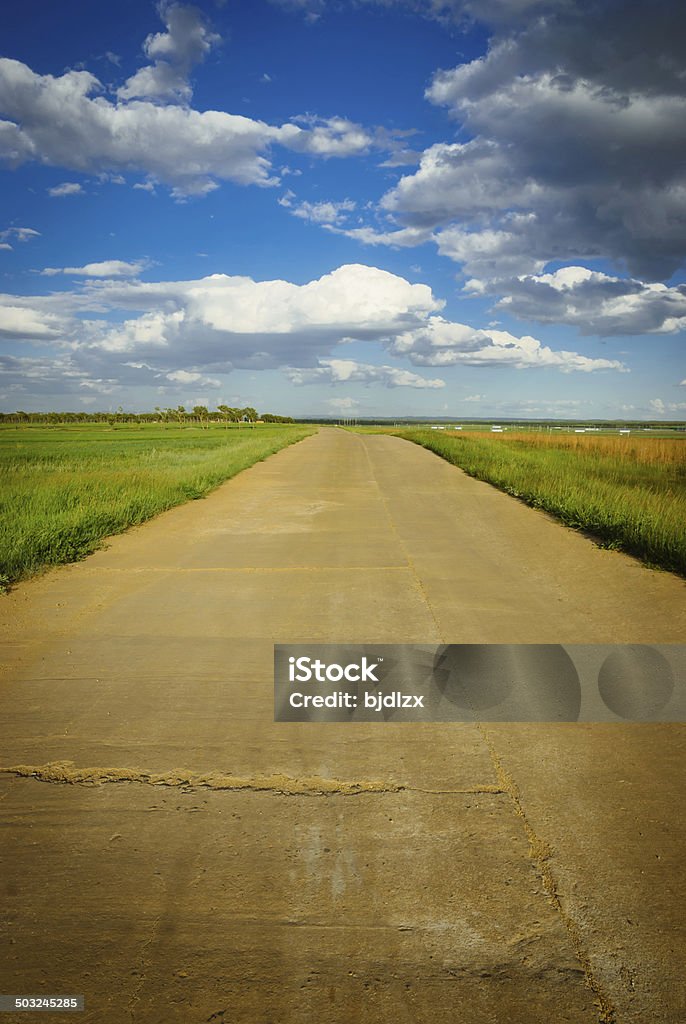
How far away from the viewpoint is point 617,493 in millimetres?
11844

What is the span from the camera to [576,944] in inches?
76.1

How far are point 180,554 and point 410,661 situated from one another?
462 centimetres

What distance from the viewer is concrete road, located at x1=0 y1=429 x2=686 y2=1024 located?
1.81 m

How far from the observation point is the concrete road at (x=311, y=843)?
1813 millimetres

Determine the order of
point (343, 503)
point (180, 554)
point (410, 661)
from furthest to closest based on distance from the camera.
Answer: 1. point (343, 503)
2. point (180, 554)
3. point (410, 661)

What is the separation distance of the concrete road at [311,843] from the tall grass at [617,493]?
9.43 feet

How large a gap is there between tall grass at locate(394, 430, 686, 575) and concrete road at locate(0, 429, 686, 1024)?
288 centimetres

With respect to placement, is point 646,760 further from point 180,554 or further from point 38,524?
point 38,524

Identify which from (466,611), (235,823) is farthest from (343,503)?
(235,823)
